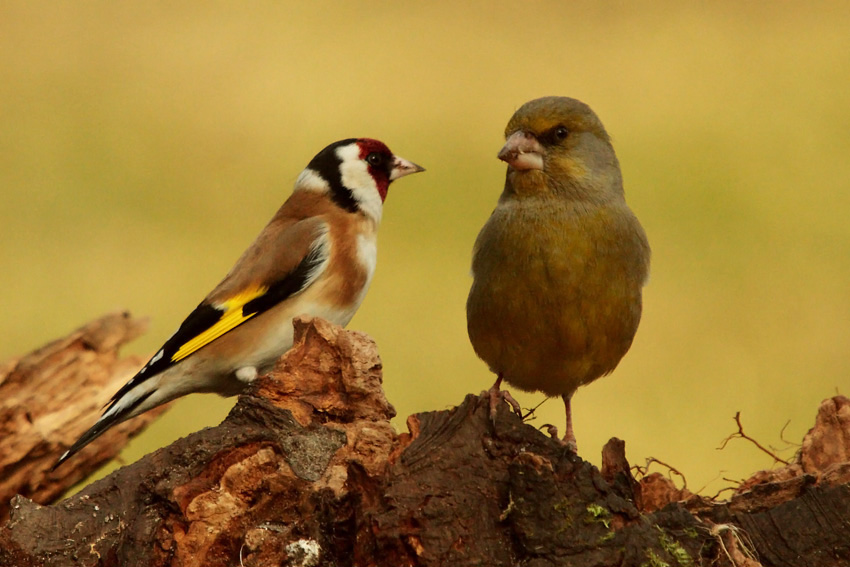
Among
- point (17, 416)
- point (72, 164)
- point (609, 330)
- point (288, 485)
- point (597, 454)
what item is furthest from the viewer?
point (72, 164)

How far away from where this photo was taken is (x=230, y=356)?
494 centimetres

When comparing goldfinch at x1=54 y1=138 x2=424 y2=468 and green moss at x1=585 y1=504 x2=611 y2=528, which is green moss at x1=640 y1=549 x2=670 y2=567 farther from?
goldfinch at x1=54 y1=138 x2=424 y2=468

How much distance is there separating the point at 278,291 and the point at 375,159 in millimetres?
1010

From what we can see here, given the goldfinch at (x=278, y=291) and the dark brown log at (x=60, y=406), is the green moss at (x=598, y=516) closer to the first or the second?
the goldfinch at (x=278, y=291)

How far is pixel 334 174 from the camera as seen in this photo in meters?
5.69

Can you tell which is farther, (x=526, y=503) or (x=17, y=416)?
(x=17, y=416)

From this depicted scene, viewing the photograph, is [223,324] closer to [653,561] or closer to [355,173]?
[355,173]

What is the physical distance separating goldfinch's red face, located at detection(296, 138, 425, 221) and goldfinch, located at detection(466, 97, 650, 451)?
1.49 metres

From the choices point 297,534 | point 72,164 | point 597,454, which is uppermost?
point 72,164

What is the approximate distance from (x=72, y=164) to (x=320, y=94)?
2.54m

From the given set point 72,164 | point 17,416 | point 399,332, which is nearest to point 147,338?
point 399,332

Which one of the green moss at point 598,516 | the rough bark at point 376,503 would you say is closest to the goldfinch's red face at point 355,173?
the rough bark at point 376,503

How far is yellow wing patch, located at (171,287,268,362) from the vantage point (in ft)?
15.9

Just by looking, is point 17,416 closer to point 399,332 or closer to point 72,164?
point 399,332
